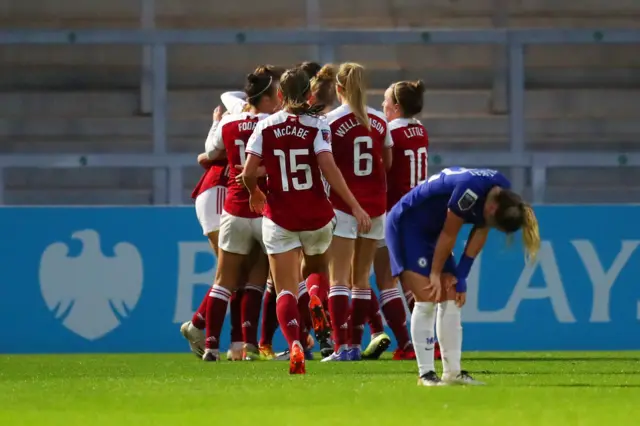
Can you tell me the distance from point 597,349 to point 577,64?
18.4ft

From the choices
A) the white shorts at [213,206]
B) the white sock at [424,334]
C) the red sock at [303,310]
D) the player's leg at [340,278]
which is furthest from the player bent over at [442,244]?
the white shorts at [213,206]

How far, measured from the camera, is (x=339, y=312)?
9.05 metres

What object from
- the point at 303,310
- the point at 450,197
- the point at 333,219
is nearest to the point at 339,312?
the point at 303,310

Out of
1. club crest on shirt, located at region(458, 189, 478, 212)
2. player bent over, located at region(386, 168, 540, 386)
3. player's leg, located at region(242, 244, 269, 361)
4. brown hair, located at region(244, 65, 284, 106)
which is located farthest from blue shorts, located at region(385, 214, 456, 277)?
player's leg, located at region(242, 244, 269, 361)

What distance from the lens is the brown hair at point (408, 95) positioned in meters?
9.44

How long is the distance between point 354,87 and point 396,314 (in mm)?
1568

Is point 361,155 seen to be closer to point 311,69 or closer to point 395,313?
point 311,69

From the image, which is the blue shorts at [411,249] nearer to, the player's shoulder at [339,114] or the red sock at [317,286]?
the red sock at [317,286]

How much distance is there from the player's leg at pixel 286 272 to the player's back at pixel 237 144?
1037 mm

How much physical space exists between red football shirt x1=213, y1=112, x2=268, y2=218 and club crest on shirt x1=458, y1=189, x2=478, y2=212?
8.68ft

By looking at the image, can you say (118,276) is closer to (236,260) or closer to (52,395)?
(236,260)

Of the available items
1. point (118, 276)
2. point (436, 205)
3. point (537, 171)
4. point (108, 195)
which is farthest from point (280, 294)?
point (108, 195)

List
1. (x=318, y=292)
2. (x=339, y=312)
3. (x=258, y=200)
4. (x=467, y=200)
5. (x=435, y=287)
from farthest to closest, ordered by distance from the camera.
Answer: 1. (x=339, y=312)
2. (x=318, y=292)
3. (x=258, y=200)
4. (x=435, y=287)
5. (x=467, y=200)

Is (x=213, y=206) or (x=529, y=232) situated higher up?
(x=213, y=206)
